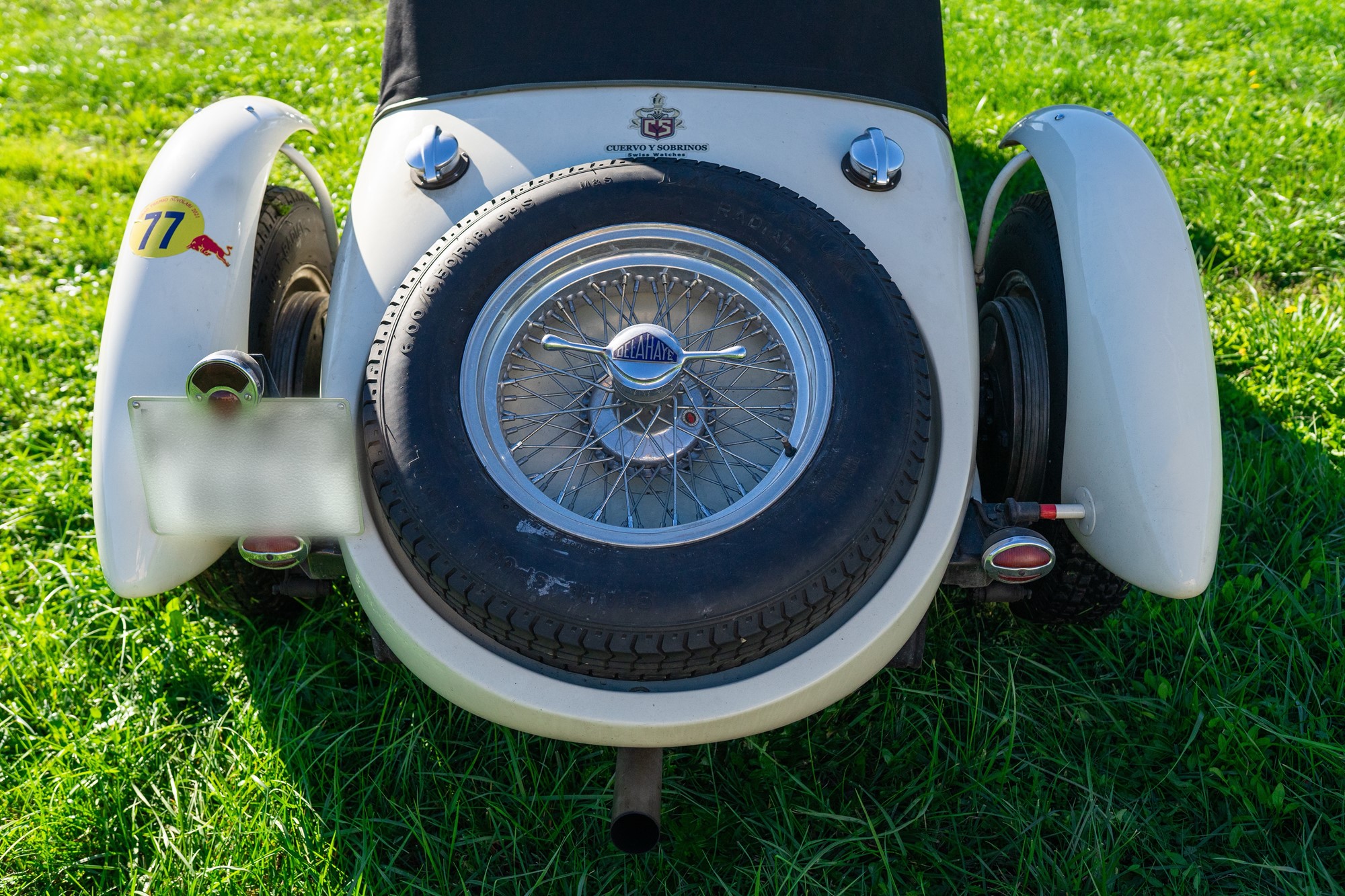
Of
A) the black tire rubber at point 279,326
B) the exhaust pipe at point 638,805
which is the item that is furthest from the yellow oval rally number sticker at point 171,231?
the exhaust pipe at point 638,805

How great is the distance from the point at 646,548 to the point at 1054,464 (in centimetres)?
114

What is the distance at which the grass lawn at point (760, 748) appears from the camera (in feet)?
7.37

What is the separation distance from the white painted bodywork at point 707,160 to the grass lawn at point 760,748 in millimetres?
443

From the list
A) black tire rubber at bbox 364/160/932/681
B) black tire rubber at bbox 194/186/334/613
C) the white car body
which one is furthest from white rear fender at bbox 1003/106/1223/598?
black tire rubber at bbox 194/186/334/613

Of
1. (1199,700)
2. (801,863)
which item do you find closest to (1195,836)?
(1199,700)

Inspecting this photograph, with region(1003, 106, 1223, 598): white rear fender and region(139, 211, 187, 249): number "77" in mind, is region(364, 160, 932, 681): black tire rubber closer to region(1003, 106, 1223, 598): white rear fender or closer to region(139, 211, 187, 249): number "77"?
region(1003, 106, 1223, 598): white rear fender

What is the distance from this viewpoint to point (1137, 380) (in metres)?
2.15

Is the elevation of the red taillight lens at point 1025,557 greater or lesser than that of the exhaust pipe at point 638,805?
greater

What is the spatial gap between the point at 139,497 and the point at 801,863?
65.5 inches

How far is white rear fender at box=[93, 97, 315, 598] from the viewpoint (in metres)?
2.14

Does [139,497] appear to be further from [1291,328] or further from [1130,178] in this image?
[1291,328]

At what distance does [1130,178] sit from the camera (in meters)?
2.35

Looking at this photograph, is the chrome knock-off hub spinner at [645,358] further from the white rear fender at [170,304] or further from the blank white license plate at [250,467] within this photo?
the white rear fender at [170,304]

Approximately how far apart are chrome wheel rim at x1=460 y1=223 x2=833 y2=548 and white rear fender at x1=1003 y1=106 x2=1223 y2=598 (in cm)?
64
